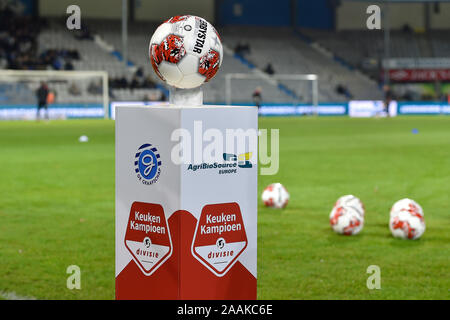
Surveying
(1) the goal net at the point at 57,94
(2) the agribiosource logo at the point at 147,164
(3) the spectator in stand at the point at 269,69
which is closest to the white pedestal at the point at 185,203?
(2) the agribiosource logo at the point at 147,164

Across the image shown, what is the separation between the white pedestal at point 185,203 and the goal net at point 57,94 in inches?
1223

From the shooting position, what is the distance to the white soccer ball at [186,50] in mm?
4691

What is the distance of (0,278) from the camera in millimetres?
6191

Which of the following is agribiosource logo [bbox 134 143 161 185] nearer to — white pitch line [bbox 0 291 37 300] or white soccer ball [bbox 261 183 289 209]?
white pitch line [bbox 0 291 37 300]

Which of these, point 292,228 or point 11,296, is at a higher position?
point 292,228

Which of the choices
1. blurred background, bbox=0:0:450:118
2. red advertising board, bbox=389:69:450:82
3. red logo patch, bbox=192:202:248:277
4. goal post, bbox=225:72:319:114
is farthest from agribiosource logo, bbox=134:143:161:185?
red advertising board, bbox=389:69:450:82

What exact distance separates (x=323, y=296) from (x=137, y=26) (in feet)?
149

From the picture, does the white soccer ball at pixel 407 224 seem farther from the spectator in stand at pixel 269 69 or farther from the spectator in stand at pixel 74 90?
the spectator in stand at pixel 269 69

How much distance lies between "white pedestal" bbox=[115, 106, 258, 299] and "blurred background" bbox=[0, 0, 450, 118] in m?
33.5

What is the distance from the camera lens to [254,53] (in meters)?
51.4

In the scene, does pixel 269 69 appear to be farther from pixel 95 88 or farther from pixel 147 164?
pixel 147 164

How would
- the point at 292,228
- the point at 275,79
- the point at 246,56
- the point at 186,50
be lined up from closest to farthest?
the point at 186,50 → the point at 292,228 → the point at 275,79 → the point at 246,56

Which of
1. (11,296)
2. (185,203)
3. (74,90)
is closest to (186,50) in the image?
(185,203)

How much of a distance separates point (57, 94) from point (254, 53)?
16215 millimetres
